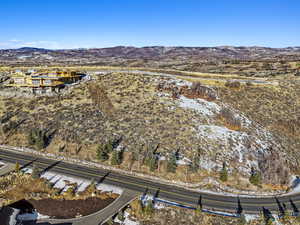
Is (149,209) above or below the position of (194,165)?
below

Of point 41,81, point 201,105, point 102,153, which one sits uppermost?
point 41,81

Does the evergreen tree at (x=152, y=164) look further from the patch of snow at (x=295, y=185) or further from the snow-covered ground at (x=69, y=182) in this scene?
the patch of snow at (x=295, y=185)

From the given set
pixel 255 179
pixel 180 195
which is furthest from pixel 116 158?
pixel 255 179

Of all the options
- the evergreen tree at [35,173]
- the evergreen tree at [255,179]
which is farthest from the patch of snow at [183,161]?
the evergreen tree at [35,173]

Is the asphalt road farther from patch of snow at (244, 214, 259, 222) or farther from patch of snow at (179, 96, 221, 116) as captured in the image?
patch of snow at (179, 96, 221, 116)

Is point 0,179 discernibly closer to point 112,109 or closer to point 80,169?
point 80,169

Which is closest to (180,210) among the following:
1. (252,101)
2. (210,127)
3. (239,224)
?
(239,224)

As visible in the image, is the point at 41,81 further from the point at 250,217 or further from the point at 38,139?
the point at 250,217
